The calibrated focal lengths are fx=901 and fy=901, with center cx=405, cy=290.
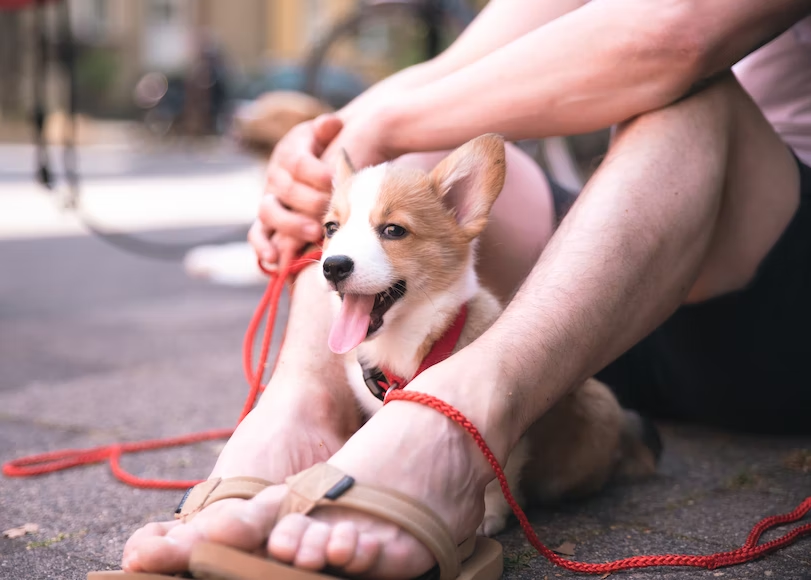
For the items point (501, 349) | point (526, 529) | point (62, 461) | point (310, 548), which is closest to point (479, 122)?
point (501, 349)

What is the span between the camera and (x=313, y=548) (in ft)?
3.70

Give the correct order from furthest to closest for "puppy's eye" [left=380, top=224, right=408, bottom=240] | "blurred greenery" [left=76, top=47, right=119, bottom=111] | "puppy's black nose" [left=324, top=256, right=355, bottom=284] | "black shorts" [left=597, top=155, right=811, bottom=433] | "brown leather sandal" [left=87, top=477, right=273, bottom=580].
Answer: "blurred greenery" [left=76, top=47, right=119, bottom=111] → "black shorts" [left=597, top=155, right=811, bottom=433] → "puppy's eye" [left=380, top=224, right=408, bottom=240] → "puppy's black nose" [left=324, top=256, right=355, bottom=284] → "brown leather sandal" [left=87, top=477, right=273, bottom=580]

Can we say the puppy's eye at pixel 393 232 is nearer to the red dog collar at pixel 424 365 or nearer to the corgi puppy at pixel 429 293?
the corgi puppy at pixel 429 293

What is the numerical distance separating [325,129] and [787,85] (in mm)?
1083

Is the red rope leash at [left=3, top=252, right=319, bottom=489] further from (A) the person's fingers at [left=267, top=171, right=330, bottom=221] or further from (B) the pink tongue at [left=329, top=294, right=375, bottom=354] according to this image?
(B) the pink tongue at [left=329, top=294, right=375, bottom=354]

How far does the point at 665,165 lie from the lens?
5.14 ft

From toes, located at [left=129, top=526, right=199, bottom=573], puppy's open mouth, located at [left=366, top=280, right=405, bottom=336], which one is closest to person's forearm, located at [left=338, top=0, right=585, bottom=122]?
puppy's open mouth, located at [left=366, top=280, right=405, bottom=336]

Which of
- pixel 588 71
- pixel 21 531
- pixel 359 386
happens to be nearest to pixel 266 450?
pixel 359 386

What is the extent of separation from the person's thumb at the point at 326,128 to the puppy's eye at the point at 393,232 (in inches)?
14.9

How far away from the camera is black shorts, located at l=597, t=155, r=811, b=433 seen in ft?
6.08

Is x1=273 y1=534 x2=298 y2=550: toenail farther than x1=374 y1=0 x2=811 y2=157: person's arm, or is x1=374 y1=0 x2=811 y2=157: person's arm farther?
x1=374 y1=0 x2=811 y2=157: person's arm

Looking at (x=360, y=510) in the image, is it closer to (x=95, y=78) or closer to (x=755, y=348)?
(x=755, y=348)

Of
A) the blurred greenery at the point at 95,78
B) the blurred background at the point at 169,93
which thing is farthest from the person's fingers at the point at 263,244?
the blurred greenery at the point at 95,78

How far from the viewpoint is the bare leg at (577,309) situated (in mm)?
1188
